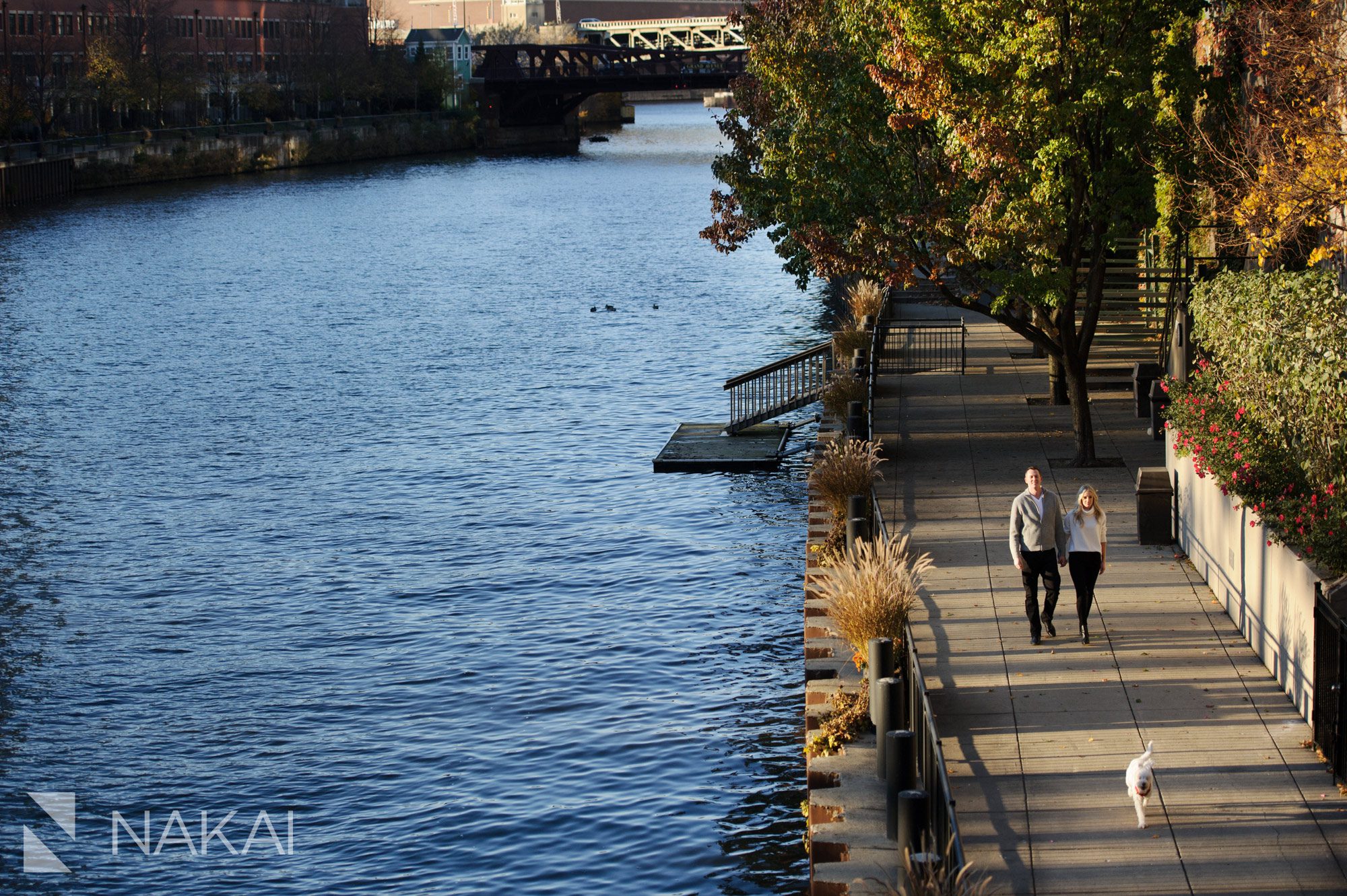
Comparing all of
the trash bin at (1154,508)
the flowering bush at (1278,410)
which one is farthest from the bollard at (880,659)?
the trash bin at (1154,508)

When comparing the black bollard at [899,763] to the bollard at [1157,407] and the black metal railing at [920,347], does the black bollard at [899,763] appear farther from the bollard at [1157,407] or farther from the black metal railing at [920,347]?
the black metal railing at [920,347]

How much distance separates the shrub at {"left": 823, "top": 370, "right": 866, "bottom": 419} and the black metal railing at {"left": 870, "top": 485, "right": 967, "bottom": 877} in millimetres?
13985

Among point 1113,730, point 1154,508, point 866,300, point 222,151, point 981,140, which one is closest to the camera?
point 1113,730

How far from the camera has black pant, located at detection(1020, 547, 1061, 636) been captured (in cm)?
1515

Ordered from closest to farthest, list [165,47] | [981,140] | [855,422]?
[981,140] → [855,422] → [165,47]

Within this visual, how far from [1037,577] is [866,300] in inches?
950

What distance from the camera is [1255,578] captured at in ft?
49.0

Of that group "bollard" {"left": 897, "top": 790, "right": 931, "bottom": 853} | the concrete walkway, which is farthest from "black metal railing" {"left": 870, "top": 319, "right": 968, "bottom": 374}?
"bollard" {"left": 897, "top": 790, "right": 931, "bottom": 853}

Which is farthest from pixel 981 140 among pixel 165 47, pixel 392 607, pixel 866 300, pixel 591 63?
pixel 591 63

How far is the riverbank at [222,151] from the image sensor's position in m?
90.2

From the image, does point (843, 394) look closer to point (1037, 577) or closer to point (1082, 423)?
point (1082, 423)

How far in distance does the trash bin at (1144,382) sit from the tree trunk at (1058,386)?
1.62 m

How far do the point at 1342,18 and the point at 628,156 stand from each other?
115 meters

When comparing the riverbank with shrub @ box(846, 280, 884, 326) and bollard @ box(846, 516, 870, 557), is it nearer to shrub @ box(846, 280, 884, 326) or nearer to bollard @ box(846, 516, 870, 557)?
shrub @ box(846, 280, 884, 326)
